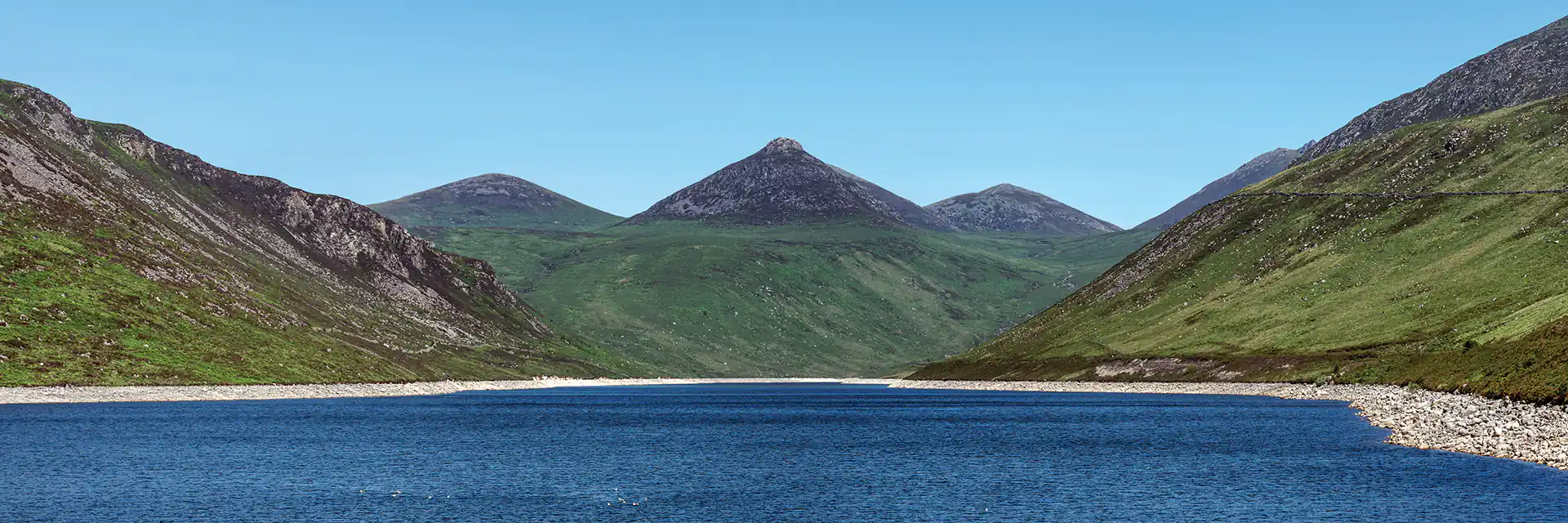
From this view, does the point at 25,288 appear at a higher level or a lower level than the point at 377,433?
higher

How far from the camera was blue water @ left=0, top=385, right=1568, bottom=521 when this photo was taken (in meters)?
55.7

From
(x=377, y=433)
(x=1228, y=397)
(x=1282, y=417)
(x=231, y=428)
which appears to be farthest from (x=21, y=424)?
(x=1228, y=397)

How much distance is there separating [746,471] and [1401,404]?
69.5 metres

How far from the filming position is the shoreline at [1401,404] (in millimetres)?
72562

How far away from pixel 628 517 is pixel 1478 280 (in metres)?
A: 167

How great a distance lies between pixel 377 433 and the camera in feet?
345

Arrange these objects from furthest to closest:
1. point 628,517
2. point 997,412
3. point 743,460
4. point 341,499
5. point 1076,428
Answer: point 997,412, point 1076,428, point 743,460, point 341,499, point 628,517

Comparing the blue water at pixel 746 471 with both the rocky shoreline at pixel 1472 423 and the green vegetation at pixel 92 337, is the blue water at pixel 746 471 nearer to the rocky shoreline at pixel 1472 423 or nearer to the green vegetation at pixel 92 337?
the rocky shoreline at pixel 1472 423

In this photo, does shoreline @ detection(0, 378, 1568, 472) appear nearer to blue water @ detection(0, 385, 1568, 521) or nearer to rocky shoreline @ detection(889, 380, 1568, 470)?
rocky shoreline @ detection(889, 380, 1568, 470)

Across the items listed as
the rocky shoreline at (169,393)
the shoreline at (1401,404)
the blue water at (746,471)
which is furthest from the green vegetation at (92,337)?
the blue water at (746,471)

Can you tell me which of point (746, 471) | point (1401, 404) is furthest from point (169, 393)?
point (1401, 404)

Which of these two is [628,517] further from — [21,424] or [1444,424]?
[21,424]

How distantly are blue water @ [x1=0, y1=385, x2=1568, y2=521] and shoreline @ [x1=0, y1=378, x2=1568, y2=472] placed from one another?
116 inches

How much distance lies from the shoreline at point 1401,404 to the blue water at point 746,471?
2.94 m
